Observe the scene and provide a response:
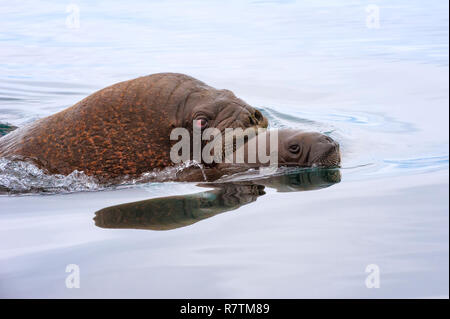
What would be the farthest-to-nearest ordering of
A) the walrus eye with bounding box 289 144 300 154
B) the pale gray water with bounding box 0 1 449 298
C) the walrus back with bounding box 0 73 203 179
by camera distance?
the walrus eye with bounding box 289 144 300 154 → the walrus back with bounding box 0 73 203 179 → the pale gray water with bounding box 0 1 449 298

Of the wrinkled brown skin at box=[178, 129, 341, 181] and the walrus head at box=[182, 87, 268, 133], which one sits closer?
the wrinkled brown skin at box=[178, 129, 341, 181]

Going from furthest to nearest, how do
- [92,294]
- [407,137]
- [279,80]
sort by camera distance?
[279,80] → [407,137] → [92,294]

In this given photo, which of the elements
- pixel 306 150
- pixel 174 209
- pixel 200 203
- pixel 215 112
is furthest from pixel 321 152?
pixel 174 209

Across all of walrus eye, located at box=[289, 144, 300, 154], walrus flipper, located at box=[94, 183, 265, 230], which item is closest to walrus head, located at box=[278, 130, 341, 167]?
walrus eye, located at box=[289, 144, 300, 154]

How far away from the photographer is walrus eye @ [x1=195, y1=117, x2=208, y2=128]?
7473mm

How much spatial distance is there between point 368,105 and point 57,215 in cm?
749

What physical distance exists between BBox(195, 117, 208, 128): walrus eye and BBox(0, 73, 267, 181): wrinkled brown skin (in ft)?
0.21

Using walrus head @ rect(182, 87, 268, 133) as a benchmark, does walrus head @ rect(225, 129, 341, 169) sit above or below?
below

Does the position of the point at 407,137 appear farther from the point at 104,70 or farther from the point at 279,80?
the point at 104,70

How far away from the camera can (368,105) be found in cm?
1227

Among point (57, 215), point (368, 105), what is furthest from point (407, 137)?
point (57, 215)

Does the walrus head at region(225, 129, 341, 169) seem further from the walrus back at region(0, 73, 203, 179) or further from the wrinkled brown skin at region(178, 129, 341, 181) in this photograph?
the walrus back at region(0, 73, 203, 179)

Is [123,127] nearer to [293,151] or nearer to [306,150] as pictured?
[293,151]

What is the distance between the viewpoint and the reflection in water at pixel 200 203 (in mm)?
5758
